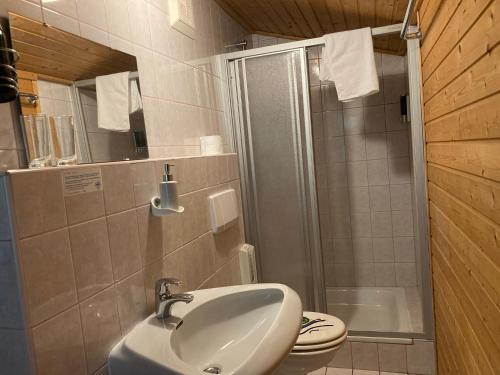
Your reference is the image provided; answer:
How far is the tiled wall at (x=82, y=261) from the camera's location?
871 millimetres

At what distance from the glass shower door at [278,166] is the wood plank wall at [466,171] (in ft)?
2.43

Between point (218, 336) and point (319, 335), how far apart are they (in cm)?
64

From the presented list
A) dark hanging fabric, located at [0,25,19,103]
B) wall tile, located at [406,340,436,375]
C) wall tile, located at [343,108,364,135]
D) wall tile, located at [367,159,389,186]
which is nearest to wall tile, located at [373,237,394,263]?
wall tile, located at [367,159,389,186]

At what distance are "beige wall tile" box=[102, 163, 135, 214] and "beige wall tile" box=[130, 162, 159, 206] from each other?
3 centimetres

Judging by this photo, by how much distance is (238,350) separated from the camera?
1.31m

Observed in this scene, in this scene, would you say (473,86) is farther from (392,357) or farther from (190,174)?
(392,357)

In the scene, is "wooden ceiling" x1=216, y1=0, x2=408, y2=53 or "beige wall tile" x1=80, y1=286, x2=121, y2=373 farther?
"wooden ceiling" x1=216, y1=0, x2=408, y2=53

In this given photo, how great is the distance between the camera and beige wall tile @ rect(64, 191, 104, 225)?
1011 mm

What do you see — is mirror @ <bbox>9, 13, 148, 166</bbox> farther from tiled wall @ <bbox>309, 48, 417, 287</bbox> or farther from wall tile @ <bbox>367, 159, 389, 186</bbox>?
wall tile @ <bbox>367, 159, 389, 186</bbox>

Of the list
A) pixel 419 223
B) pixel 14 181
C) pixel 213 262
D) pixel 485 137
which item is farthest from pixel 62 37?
pixel 419 223

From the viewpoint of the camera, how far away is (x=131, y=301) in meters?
1.24

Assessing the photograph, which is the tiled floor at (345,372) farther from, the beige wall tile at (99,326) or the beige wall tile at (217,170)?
the beige wall tile at (99,326)

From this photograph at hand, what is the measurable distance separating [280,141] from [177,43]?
85cm

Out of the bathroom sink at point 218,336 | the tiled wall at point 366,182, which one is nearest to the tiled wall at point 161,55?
the bathroom sink at point 218,336
